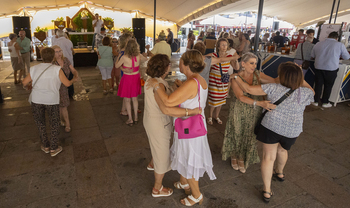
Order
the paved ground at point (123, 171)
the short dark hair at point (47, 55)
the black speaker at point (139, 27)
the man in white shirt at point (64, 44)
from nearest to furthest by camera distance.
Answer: the paved ground at point (123, 171)
the short dark hair at point (47, 55)
the man in white shirt at point (64, 44)
the black speaker at point (139, 27)

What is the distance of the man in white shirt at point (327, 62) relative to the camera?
4996 millimetres

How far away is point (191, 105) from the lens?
194cm

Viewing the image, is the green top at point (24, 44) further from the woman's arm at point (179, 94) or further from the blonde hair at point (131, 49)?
the woman's arm at point (179, 94)

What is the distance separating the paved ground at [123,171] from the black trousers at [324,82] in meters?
1.17

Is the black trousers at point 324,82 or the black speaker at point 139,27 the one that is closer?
the black trousers at point 324,82

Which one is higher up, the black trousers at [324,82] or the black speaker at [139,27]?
the black speaker at [139,27]

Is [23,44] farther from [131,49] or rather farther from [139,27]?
[139,27]

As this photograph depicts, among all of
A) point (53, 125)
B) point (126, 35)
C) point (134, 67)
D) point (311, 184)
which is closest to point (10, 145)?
point (53, 125)

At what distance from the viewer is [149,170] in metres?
2.87

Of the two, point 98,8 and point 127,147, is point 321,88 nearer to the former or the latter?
point 127,147

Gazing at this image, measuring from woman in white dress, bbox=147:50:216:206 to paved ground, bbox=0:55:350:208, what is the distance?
489 millimetres

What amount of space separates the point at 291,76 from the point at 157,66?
3.88 ft

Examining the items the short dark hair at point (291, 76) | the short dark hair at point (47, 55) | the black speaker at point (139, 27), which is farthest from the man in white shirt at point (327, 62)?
the black speaker at point (139, 27)

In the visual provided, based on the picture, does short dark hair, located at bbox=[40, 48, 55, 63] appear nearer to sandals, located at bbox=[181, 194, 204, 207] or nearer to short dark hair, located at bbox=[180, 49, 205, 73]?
short dark hair, located at bbox=[180, 49, 205, 73]
